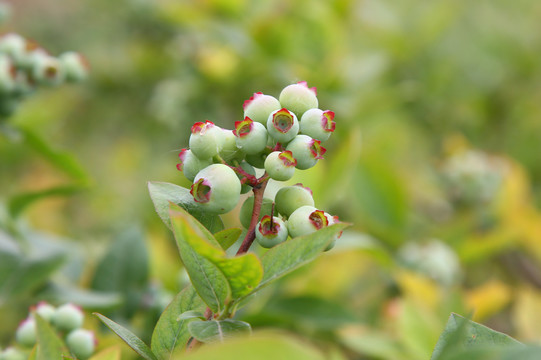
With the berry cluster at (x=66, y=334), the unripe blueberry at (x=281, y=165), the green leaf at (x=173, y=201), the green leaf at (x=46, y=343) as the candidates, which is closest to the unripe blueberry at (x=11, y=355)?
the berry cluster at (x=66, y=334)

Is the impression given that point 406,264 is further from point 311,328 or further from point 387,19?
point 387,19

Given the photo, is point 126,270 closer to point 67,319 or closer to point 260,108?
point 67,319

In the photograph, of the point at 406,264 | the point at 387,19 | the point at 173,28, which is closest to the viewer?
the point at 406,264

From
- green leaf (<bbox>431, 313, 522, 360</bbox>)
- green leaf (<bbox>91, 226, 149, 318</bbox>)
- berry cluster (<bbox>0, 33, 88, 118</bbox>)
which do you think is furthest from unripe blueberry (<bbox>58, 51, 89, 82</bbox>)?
green leaf (<bbox>431, 313, 522, 360</bbox>)

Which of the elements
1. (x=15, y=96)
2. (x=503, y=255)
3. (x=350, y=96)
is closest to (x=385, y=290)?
(x=503, y=255)

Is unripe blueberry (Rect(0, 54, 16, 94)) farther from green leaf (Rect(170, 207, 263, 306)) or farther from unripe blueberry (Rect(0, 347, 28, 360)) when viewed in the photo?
green leaf (Rect(170, 207, 263, 306))

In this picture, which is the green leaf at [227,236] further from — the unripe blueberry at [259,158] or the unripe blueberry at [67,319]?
the unripe blueberry at [67,319]
